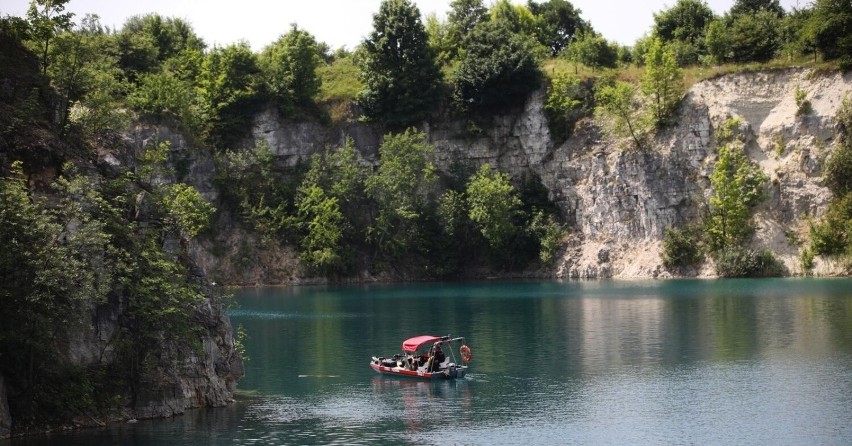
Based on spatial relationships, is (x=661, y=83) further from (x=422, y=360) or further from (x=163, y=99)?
(x=422, y=360)

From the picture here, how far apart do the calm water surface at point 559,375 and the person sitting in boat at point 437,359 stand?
140 cm

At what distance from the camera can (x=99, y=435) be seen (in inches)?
1652

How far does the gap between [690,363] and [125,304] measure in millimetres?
30312

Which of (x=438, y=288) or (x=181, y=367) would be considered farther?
(x=438, y=288)

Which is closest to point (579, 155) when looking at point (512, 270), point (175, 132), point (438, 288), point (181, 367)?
point (512, 270)

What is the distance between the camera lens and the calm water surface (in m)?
42.9

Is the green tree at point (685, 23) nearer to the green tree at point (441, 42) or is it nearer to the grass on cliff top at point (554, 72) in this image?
the grass on cliff top at point (554, 72)

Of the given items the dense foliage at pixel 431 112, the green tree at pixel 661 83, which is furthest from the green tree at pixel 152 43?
the green tree at pixel 661 83

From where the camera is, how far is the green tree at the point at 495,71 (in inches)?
4697

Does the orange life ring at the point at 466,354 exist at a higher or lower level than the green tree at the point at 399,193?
lower

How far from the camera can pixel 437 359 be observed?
58000 millimetres

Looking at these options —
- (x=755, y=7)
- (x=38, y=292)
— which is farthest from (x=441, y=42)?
(x=38, y=292)

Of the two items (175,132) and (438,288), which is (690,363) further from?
(175,132)

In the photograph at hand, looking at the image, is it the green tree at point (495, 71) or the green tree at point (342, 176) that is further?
the green tree at point (495, 71)
